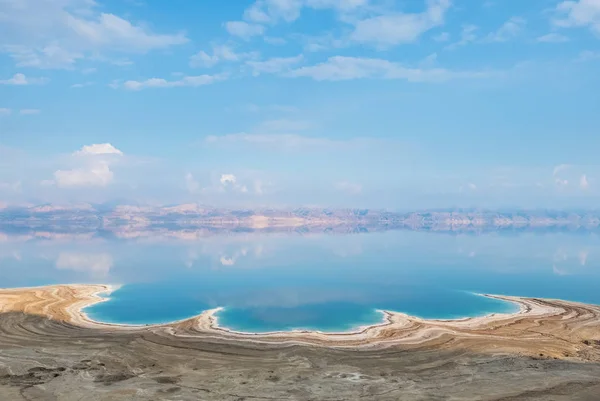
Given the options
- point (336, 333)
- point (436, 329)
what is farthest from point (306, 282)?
point (436, 329)

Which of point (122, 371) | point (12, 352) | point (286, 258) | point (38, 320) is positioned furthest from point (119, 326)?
point (286, 258)

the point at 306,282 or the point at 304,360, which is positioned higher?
the point at 304,360

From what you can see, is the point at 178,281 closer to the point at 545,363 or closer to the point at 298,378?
the point at 298,378

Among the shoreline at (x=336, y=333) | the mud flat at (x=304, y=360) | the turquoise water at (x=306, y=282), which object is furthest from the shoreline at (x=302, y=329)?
the turquoise water at (x=306, y=282)

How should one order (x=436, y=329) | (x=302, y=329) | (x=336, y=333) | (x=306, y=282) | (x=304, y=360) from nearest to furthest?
(x=304, y=360) → (x=436, y=329) → (x=336, y=333) → (x=302, y=329) → (x=306, y=282)

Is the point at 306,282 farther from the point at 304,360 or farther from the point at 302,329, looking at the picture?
the point at 304,360

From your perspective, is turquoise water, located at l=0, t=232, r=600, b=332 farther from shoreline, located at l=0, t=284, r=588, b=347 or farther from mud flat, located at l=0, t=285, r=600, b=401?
mud flat, located at l=0, t=285, r=600, b=401

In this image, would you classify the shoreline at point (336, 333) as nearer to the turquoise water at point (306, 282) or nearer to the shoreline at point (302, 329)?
the shoreline at point (302, 329)
